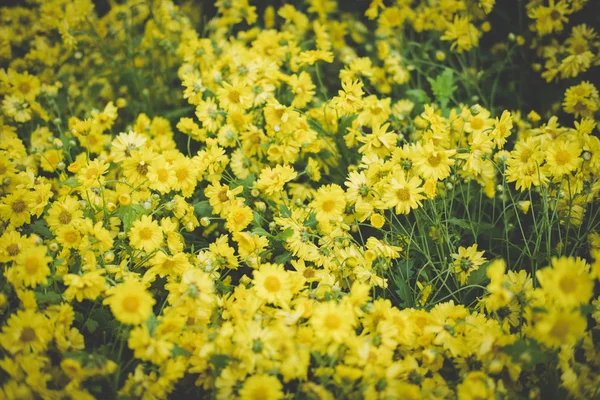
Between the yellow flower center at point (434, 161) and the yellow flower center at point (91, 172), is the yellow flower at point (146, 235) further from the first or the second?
the yellow flower center at point (434, 161)

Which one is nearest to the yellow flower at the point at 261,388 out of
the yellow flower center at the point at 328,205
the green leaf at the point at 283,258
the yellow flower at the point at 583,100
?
the green leaf at the point at 283,258

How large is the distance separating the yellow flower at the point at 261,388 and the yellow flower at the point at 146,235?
0.70 metres

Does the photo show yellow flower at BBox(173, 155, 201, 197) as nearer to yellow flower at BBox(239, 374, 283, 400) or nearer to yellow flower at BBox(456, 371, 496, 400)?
yellow flower at BBox(239, 374, 283, 400)

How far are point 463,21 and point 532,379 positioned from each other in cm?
204

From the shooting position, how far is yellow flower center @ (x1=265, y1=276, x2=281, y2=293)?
66.3 inches

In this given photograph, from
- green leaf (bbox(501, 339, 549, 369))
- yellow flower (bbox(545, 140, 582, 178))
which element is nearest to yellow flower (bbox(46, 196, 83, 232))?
green leaf (bbox(501, 339, 549, 369))

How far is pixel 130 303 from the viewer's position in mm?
1530

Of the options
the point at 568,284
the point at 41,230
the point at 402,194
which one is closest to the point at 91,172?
the point at 41,230

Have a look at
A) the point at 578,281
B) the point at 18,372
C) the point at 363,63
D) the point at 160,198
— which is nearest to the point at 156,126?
the point at 160,198

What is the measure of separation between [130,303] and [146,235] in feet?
1.35

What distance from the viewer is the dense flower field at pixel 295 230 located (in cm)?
152

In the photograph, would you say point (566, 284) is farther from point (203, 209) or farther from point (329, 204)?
point (203, 209)

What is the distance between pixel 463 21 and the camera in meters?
2.78

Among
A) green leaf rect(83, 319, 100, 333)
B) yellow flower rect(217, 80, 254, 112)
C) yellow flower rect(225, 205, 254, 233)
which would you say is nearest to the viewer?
green leaf rect(83, 319, 100, 333)
